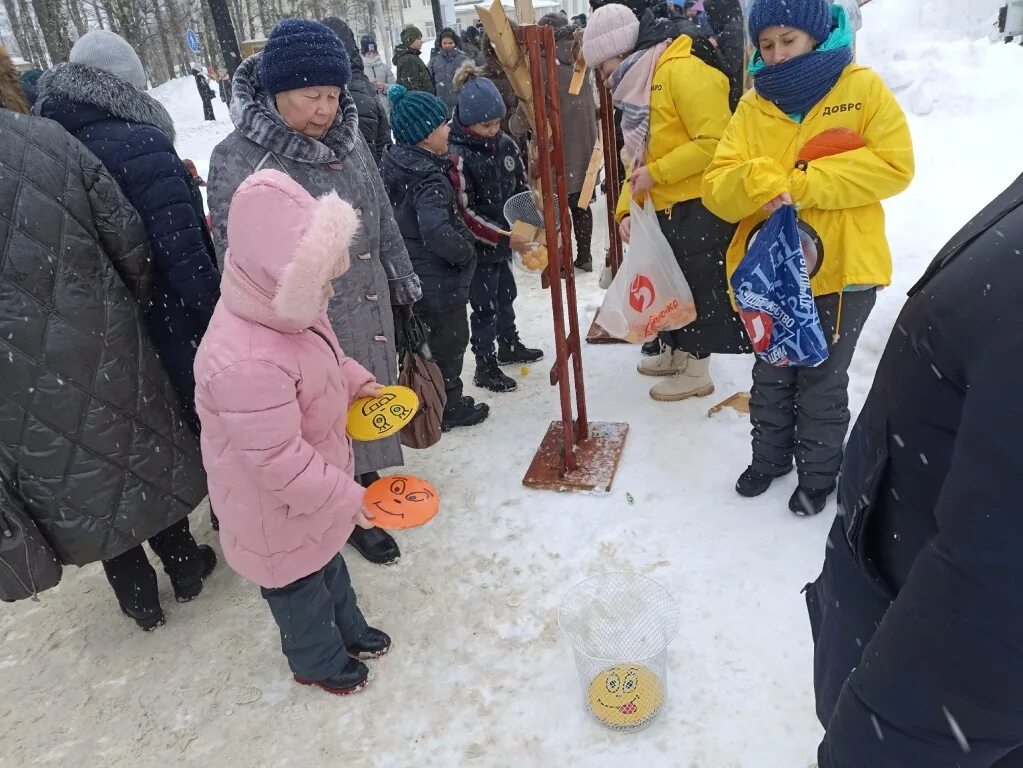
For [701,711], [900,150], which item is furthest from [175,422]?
[900,150]

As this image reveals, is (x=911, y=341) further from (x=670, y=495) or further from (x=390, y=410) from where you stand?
(x=670, y=495)

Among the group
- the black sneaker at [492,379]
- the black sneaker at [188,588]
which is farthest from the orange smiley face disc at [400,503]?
the black sneaker at [492,379]

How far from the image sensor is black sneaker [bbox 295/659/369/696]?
7.91 feet

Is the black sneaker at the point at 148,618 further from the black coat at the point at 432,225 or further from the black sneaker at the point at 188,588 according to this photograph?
the black coat at the point at 432,225

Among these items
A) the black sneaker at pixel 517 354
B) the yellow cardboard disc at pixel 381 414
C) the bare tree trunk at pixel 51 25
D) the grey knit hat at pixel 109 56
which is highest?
the bare tree trunk at pixel 51 25

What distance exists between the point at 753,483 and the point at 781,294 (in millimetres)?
1033

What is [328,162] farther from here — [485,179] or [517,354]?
[517,354]

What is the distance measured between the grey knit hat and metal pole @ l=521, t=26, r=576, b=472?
156cm

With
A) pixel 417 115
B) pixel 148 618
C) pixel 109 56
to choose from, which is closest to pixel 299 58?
pixel 109 56

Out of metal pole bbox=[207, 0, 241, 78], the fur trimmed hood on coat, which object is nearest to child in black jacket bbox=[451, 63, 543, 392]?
the fur trimmed hood on coat

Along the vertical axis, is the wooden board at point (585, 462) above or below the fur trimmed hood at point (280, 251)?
below

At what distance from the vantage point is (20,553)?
2.17 metres

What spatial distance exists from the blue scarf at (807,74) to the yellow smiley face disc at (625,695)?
2.02m

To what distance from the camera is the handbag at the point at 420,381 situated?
121 inches
